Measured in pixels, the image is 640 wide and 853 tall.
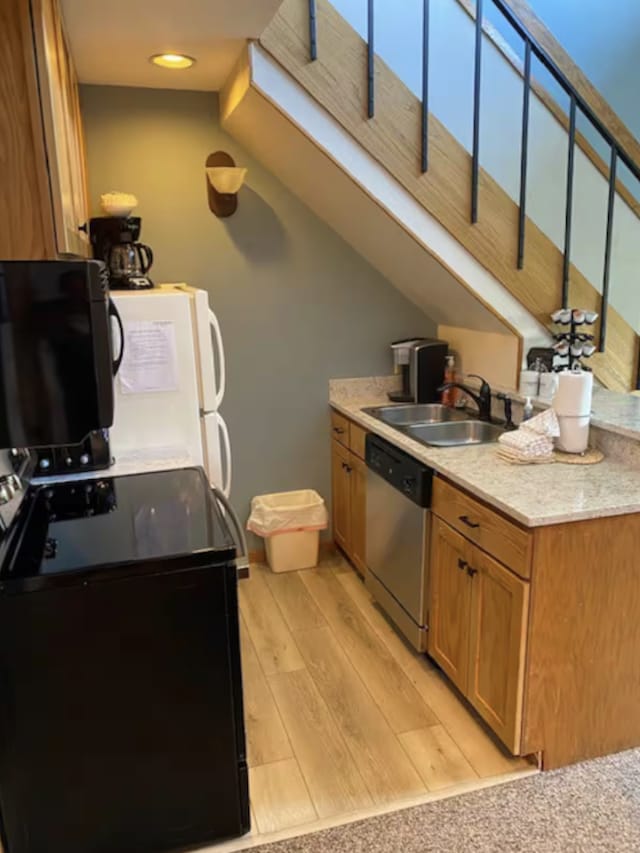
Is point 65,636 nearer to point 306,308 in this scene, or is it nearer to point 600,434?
point 600,434

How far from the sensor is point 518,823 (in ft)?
6.30

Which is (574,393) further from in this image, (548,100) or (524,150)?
(548,100)

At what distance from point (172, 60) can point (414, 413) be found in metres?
1.92

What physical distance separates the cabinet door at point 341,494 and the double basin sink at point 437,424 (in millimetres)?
315

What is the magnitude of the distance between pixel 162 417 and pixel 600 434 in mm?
1634

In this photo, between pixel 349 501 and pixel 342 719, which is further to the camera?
pixel 349 501

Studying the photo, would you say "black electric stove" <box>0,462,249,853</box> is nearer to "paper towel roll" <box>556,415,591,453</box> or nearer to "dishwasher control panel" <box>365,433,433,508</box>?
"dishwasher control panel" <box>365,433,433,508</box>

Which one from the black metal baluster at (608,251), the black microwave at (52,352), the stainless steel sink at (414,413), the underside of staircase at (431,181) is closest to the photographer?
the black microwave at (52,352)

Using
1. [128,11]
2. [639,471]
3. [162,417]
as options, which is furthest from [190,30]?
[639,471]

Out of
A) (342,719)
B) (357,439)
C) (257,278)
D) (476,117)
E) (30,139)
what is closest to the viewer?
(30,139)

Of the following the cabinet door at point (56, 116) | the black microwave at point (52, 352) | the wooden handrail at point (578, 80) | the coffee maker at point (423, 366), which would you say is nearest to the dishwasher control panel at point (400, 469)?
the coffee maker at point (423, 366)

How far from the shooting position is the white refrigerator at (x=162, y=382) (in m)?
2.26

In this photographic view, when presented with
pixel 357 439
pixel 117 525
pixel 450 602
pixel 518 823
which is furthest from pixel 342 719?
pixel 357 439

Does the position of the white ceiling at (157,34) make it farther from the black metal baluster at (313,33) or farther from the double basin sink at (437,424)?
the double basin sink at (437,424)
